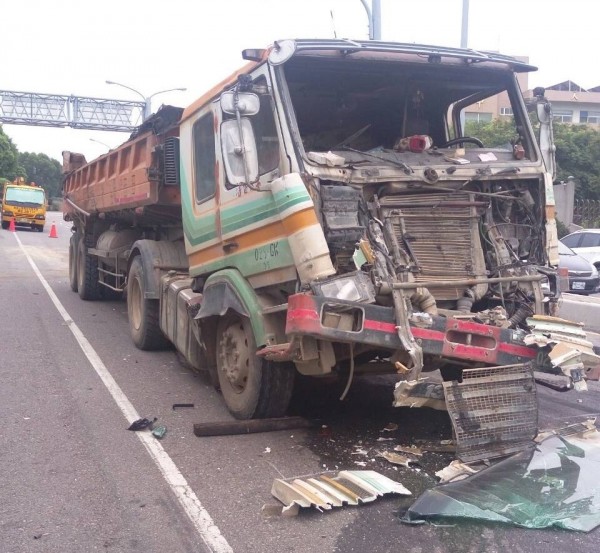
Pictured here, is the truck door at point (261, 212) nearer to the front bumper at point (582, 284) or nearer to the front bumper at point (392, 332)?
the front bumper at point (392, 332)

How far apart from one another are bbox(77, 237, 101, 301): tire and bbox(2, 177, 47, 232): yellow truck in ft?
90.0

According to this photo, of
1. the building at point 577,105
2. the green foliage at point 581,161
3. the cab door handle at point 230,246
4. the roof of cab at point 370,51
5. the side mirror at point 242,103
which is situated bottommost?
the cab door handle at point 230,246

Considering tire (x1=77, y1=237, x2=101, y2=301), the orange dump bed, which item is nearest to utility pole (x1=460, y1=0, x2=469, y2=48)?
the orange dump bed

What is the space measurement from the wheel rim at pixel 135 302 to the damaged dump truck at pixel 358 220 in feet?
6.16

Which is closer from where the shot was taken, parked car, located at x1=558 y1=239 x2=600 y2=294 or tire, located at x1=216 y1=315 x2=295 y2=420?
tire, located at x1=216 y1=315 x2=295 y2=420

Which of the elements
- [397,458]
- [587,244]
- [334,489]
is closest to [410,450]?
[397,458]

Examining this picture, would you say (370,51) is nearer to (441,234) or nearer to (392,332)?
(441,234)

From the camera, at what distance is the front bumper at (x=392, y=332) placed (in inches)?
173

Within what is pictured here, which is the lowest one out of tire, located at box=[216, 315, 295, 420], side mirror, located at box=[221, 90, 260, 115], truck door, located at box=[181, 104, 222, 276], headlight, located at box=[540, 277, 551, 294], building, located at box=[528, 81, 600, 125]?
tire, located at box=[216, 315, 295, 420]

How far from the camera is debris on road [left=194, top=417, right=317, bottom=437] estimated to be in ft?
18.1

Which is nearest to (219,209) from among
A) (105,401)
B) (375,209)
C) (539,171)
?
(375,209)

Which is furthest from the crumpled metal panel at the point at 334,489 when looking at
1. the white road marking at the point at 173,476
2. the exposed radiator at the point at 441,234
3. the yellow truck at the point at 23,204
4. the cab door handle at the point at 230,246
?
the yellow truck at the point at 23,204

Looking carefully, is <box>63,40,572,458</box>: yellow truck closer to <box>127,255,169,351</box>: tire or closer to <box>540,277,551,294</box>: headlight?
<box>540,277,551,294</box>: headlight

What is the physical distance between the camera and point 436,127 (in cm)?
657
